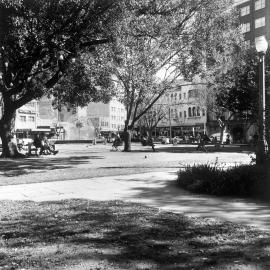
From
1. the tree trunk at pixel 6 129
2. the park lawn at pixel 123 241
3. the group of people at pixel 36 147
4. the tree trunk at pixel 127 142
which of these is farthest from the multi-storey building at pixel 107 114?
the park lawn at pixel 123 241

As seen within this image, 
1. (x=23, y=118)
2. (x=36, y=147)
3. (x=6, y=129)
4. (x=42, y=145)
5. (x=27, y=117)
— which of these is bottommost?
(x=36, y=147)

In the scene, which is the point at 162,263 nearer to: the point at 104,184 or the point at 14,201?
the point at 14,201

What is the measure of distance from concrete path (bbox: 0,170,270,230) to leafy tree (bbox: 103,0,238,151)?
21.5 ft

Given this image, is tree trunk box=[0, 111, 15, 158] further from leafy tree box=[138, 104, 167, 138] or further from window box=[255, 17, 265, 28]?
window box=[255, 17, 265, 28]

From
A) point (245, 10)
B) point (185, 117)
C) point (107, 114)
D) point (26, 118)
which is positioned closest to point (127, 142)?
point (245, 10)

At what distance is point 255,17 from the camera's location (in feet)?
234

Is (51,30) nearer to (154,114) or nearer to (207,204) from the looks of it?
(207,204)

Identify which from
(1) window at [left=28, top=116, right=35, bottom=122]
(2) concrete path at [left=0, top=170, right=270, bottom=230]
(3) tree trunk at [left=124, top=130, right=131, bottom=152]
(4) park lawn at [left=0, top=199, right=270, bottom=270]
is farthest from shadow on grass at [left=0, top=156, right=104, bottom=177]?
(1) window at [left=28, top=116, right=35, bottom=122]

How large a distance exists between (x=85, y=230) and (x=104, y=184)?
228 inches

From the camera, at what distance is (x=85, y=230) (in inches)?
241

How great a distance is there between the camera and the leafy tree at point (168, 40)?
17.6 metres

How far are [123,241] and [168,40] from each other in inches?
824

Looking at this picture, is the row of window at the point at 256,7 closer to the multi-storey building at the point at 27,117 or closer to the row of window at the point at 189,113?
the row of window at the point at 189,113

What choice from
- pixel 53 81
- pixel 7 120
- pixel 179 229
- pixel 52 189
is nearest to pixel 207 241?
pixel 179 229
